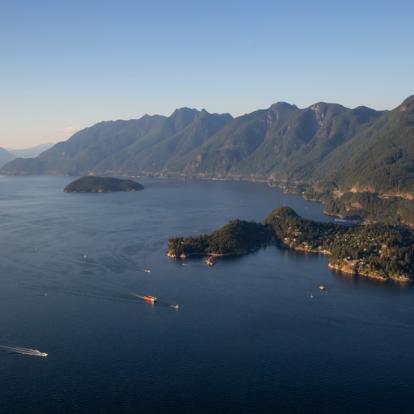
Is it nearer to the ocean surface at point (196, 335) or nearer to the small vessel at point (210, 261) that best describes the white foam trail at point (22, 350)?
the ocean surface at point (196, 335)

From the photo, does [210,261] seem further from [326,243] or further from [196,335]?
[196,335]

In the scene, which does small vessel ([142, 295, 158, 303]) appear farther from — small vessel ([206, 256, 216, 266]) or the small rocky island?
the small rocky island

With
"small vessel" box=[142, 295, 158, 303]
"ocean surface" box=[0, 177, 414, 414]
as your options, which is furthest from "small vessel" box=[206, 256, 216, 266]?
"small vessel" box=[142, 295, 158, 303]

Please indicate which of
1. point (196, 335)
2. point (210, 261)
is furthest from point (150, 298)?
point (210, 261)

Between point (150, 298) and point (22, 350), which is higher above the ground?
point (150, 298)

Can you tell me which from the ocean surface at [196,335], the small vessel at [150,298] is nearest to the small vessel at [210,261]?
the ocean surface at [196,335]

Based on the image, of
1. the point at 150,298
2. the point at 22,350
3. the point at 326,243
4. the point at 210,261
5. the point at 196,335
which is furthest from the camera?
the point at 326,243
